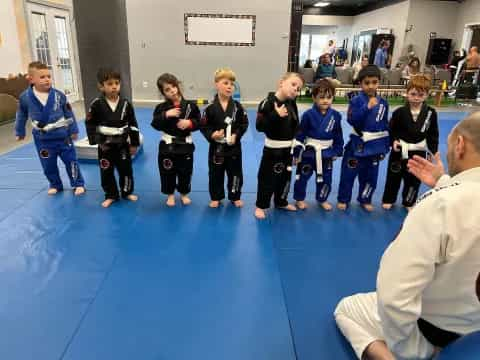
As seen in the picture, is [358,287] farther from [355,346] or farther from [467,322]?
[467,322]

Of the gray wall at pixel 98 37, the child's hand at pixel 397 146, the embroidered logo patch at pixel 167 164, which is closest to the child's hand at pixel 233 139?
the embroidered logo patch at pixel 167 164

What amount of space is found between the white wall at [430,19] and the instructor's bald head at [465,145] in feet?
53.8

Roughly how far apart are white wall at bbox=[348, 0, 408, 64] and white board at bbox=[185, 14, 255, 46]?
8619 mm

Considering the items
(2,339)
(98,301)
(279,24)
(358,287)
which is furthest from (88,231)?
(279,24)

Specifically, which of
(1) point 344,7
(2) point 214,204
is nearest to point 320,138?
(2) point 214,204

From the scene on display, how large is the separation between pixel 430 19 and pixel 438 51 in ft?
4.54

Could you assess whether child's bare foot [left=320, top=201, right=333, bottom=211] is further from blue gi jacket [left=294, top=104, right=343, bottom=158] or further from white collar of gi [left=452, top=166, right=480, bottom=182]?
white collar of gi [left=452, top=166, right=480, bottom=182]

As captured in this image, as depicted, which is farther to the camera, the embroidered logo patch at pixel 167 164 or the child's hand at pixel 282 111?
the embroidered logo patch at pixel 167 164

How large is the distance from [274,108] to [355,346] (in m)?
2.00

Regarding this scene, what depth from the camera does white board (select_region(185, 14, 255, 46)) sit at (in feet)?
33.6

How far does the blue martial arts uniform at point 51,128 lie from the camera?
3604 mm

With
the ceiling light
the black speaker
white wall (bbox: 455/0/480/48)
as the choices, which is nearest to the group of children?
white wall (bbox: 455/0/480/48)

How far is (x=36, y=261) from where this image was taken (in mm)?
2748

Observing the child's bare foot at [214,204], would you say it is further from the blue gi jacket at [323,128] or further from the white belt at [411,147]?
the white belt at [411,147]
